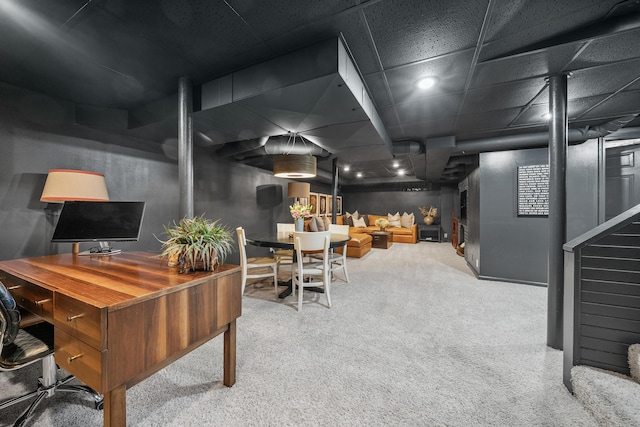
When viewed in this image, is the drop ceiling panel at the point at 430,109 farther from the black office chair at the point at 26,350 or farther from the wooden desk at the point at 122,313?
the black office chair at the point at 26,350

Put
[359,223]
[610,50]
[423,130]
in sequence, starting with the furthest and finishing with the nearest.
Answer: [359,223] → [423,130] → [610,50]

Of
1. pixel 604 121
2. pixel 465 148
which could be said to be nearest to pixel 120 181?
pixel 465 148

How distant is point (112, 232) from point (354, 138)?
3.01 meters

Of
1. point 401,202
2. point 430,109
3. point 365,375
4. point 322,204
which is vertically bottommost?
point 365,375

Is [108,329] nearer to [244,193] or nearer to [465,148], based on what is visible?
[244,193]

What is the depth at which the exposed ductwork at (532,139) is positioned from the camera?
3.26m

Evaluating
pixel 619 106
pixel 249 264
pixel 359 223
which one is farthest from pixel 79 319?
pixel 359 223

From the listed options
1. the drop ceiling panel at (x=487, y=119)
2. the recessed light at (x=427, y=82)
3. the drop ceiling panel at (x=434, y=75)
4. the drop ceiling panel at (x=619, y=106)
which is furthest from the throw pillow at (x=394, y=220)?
the recessed light at (x=427, y=82)

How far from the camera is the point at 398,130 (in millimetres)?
4008

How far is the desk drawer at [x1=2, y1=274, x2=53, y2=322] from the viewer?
1198 mm

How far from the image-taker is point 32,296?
4.31 feet

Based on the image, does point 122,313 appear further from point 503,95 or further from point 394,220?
point 394,220

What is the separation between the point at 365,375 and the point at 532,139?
4352mm

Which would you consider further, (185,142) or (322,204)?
(322,204)
